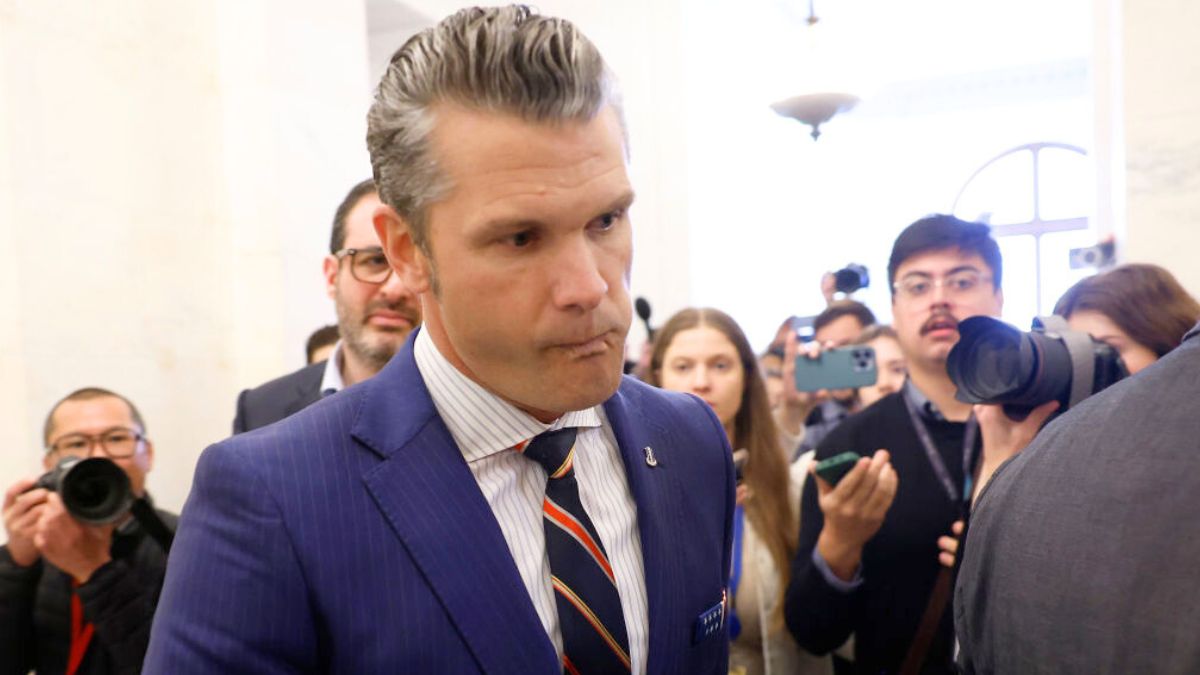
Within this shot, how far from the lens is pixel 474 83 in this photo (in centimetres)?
119

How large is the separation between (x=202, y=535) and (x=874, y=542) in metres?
1.76

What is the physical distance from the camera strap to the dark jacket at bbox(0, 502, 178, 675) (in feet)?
0.43

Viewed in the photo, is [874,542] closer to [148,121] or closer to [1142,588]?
[1142,588]

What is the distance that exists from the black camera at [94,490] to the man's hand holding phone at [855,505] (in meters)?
1.54

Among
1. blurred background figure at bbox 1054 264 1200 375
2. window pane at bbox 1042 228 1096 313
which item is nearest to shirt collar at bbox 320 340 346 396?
blurred background figure at bbox 1054 264 1200 375

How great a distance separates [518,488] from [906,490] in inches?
58.5

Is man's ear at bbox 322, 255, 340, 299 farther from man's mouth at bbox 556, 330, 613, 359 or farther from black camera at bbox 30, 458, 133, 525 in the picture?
man's mouth at bbox 556, 330, 613, 359

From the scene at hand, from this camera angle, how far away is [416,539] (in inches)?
46.4

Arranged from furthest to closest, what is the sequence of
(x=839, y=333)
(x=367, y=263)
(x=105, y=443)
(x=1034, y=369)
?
(x=839, y=333), (x=105, y=443), (x=367, y=263), (x=1034, y=369)

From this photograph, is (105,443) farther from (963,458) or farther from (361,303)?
(963,458)

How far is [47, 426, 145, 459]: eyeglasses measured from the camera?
293 cm

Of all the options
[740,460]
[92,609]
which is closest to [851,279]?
[740,460]

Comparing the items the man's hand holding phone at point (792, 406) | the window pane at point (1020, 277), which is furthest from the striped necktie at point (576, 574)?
the window pane at point (1020, 277)

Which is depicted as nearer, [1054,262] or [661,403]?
[661,403]
